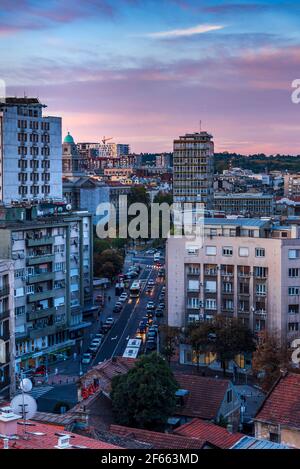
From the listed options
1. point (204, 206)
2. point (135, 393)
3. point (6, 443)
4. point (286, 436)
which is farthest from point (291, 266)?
point (204, 206)

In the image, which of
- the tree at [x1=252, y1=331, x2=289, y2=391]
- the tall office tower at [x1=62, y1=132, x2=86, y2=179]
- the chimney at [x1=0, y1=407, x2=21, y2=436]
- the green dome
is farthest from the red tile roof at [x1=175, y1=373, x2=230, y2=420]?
the green dome

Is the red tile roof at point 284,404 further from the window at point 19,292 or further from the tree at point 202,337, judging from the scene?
the window at point 19,292

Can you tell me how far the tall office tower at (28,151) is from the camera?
3180 centimetres

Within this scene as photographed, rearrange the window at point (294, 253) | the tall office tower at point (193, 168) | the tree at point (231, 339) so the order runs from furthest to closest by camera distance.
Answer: the tall office tower at point (193, 168), the window at point (294, 253), the tree at point (231, 339)

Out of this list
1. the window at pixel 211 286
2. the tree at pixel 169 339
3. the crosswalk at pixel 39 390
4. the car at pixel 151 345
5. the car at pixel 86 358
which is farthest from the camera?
the car at pixel 151 345

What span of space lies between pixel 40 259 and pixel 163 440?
44.2ft

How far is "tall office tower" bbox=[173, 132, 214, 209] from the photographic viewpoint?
48500 mm

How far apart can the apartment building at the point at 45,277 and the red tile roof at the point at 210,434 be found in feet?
33.8

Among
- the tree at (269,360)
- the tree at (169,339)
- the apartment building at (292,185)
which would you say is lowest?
the tree at (169,339)

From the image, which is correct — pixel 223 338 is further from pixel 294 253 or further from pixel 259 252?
pixel 294 253

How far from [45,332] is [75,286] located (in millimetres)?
2786

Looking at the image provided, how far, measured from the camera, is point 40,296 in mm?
23703

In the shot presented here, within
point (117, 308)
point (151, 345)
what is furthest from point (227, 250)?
point (117, 308)

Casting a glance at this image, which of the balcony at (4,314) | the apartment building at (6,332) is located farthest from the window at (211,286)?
the balcony at (4,314)
